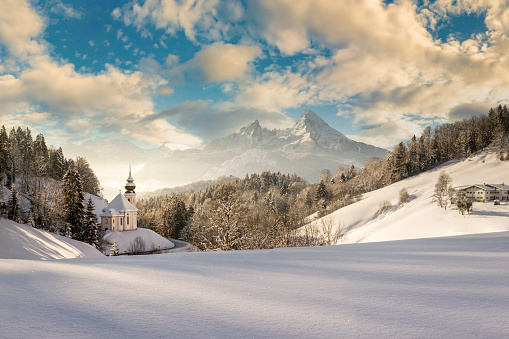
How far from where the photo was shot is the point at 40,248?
21.8 metres

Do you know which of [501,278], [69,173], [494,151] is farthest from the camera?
[494,151]

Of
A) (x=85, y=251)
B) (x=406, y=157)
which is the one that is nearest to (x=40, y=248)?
(x=85, y=251)

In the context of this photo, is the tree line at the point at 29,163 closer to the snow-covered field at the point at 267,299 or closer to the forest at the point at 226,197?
the forest at the point at 226,197

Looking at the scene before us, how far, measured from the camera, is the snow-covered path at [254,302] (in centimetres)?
230

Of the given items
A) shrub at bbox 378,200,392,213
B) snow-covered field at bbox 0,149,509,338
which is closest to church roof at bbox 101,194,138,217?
snow-covered field at bbox 0,149,509,338

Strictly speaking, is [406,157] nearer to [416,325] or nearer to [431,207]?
[431,207]

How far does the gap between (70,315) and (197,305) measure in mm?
1140

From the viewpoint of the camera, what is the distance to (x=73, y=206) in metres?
37.1

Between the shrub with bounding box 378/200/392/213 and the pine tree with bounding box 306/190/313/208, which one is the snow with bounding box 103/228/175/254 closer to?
the shrub with bounding box 378/200/392/213

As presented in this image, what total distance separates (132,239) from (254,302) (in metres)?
47.2

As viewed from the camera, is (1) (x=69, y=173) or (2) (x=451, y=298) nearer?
(2) (x=451, y=298)

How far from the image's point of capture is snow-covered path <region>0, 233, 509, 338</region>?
2297mm

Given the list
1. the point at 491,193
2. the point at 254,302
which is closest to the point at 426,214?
the point at 491,193

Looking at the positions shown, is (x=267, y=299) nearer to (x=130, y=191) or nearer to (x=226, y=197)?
(x=226, y=197)
